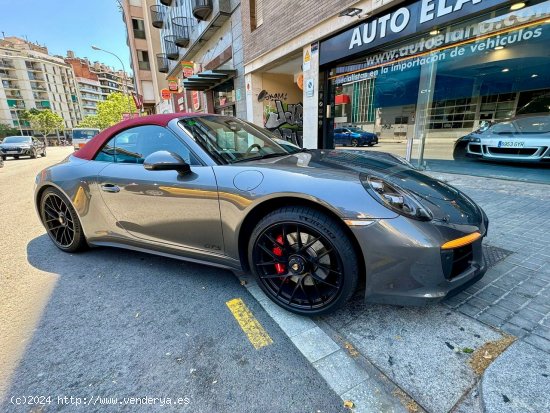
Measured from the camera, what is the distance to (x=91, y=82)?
10131 cm

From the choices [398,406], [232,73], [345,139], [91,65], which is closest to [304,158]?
[398,406]

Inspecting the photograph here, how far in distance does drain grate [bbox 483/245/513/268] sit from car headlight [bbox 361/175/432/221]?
4.48ft

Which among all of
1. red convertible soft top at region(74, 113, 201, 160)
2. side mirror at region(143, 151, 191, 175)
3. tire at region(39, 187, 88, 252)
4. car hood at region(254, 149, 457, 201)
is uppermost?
red convertible soft top at region(74, 113, 201, 160)

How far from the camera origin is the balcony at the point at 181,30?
18.1 meters

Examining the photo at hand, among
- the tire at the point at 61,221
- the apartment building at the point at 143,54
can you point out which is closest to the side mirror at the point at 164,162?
the tire at the point at 61,221

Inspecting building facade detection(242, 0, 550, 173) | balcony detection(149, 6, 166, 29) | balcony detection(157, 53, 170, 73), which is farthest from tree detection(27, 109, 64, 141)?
building facade detection(242, 0, 550, 173)

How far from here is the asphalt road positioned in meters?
1.40

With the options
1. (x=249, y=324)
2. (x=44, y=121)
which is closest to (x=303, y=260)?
(x=249, y=324)

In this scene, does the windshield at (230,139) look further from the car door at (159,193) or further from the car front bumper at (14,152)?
the car front bumper at (14,152)

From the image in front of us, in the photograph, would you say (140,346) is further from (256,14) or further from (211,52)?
(211,52)

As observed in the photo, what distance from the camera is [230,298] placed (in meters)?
2.22

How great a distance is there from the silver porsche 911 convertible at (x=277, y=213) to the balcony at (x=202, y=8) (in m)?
13.6

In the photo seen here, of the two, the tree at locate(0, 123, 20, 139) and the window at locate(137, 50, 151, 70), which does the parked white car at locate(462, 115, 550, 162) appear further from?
the tree at locate(0, 123, 20, 139)

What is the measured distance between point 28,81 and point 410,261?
10789cm
